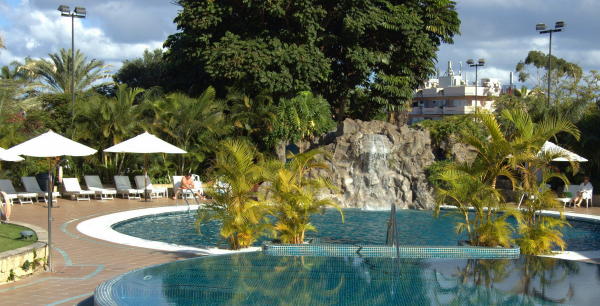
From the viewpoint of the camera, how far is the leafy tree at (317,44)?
2533 cm

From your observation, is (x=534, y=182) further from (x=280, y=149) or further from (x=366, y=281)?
(x=280, y=149)

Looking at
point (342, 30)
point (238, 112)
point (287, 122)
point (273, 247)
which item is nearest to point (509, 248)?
point (273, 247)

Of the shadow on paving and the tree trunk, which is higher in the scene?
the tree trunk

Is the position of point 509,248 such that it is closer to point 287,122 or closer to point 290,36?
point 287,122

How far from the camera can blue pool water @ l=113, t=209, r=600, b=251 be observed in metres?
13.4

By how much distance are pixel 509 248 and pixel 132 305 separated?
652cm

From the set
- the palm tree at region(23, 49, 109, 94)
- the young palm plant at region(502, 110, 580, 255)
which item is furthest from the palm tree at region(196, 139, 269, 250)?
the palm tree at region(23, 49, 109, 94)

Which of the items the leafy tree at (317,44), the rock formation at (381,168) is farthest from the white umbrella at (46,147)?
the leafy tree at (317,44)

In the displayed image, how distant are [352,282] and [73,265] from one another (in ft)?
15.5

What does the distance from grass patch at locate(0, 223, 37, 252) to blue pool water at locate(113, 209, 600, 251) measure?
297 centimetres

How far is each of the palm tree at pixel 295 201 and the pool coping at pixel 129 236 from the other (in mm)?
737

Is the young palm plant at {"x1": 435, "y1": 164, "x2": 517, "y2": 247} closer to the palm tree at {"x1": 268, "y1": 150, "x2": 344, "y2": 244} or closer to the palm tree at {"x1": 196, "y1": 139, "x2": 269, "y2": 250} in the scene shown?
the palm tree at {"x1": 268, "y1": 150, "x2": 344, "y2": 244}

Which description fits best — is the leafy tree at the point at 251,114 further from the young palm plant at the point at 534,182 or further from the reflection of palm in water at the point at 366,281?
the reflection of palm in water at the point at 366,281

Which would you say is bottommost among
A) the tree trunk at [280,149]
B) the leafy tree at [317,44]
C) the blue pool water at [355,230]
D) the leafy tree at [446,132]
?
the blue pool water at [355,230]
